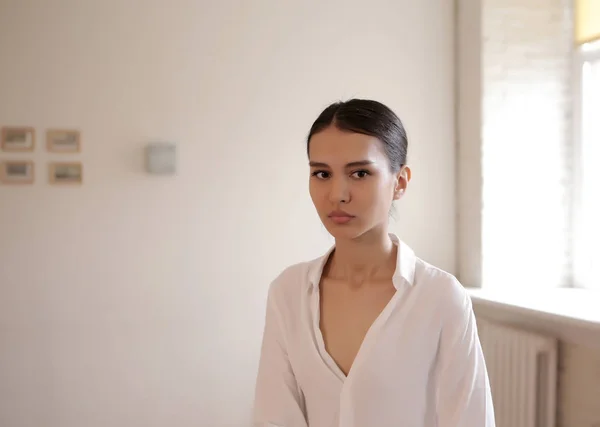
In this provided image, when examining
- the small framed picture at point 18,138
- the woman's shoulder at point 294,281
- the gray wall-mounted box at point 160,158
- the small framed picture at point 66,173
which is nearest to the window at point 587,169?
the gray wall-mounted box at point 160,158

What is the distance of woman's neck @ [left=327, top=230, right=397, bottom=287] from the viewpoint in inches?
47.4

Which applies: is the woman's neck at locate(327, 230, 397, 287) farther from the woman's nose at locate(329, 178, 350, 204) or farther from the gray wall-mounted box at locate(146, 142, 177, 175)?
the gray wall-mounted box at locate(146, 142, 177, 175)

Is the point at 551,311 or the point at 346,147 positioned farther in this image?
Result: the point at 551,311

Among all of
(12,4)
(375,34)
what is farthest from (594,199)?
(12,4)

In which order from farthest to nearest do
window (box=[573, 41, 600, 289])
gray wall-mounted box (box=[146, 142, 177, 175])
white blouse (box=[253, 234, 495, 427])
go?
window (box=[573, 41, 600, 289]), gray wall-mounted box (box=[146, 142, 177, 175]), white blouse (box=[253, 234, 495, 427])

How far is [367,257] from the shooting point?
47.9 inches

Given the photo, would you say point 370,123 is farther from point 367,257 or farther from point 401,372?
point 401,372

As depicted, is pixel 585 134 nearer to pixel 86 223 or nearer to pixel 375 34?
pixel 375 34

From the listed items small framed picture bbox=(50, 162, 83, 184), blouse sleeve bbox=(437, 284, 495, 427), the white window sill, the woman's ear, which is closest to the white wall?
small framed picture bbox=(50, 162, 83, 184)

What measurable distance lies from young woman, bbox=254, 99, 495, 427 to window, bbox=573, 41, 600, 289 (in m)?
2.03

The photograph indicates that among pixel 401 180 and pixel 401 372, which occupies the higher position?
pixel 401 180

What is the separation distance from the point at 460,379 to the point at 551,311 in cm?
137

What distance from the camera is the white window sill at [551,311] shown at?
7.05 ft

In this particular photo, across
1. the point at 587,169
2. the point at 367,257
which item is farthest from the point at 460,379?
the point at 587,169
